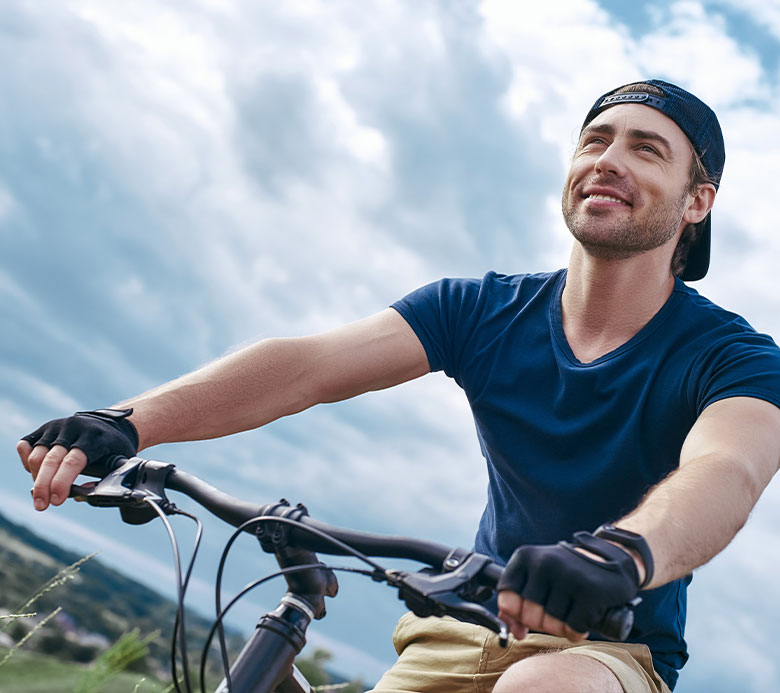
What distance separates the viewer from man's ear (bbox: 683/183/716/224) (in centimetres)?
324

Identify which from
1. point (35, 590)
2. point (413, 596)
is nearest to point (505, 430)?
point (413, 596)

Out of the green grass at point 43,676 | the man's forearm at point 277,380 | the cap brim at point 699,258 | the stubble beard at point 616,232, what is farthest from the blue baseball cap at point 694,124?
the green grass at point 43,676

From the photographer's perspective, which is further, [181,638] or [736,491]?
[736,491]

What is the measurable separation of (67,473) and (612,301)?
1.83m

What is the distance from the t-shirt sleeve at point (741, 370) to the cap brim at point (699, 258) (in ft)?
2.86

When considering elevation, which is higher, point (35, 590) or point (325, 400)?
point (325, 400)

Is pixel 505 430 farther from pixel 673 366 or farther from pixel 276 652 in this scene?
pixel 276 652

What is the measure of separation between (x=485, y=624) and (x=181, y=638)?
1.91 ft

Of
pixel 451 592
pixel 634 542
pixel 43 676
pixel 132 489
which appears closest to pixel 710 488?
pixel 634 542

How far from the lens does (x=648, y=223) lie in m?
2.92

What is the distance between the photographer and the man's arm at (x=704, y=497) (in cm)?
136

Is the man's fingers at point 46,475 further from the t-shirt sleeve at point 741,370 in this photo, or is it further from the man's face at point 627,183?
the man's face at point 627,183

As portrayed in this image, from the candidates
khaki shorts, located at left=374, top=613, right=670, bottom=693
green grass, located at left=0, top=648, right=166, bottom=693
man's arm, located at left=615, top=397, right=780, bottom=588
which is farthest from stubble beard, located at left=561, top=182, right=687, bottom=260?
green grass, located at left=0, top=648, right=166, bottom=693

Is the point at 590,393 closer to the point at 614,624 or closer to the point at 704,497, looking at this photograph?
the point at 704,497
